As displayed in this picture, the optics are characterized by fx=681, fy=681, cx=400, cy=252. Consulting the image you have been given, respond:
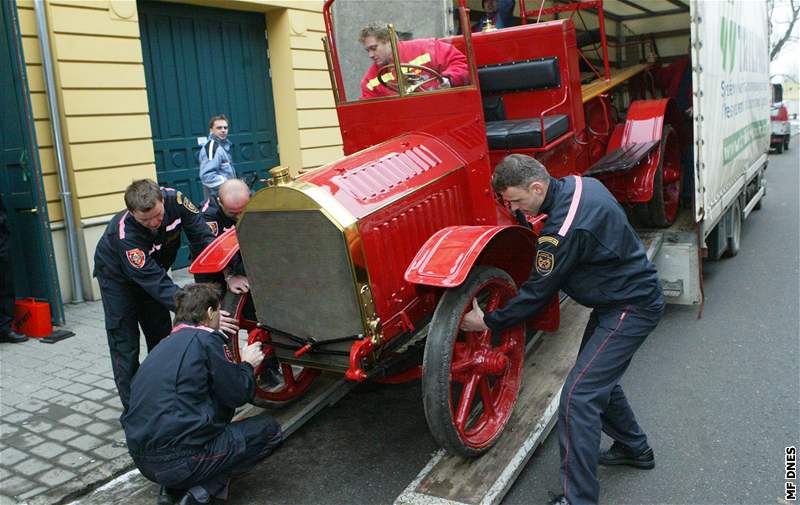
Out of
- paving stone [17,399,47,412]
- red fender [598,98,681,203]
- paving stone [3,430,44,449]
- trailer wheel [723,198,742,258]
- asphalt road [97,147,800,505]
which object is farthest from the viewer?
trailer wheel [723,198,742,258]

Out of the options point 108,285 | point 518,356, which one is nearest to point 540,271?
point 518,356

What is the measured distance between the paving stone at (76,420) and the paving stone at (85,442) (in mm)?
198

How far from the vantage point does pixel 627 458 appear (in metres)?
3.61

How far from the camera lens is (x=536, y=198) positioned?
129 inches

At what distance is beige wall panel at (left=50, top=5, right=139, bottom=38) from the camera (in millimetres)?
6816

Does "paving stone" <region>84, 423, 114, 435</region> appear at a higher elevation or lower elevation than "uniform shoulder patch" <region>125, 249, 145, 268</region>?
lower

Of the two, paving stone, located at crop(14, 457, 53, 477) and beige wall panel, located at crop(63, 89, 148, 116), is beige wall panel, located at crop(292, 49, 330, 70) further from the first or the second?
paving stone, located at crop(14, 457, 53, 477)

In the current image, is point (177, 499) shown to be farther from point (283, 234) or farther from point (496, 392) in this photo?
point (496, 392)

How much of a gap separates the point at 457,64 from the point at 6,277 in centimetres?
446

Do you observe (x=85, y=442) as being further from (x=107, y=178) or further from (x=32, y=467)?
(x=107, y=178)

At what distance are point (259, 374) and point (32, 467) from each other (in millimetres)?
1378

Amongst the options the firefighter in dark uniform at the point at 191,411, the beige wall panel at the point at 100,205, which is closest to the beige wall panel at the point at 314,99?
the beige wall panel at the point at 100,205

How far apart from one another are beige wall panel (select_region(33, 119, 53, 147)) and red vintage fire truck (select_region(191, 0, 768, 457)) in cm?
366

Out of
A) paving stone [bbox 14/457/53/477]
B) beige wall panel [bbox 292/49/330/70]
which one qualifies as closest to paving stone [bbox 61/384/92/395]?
paving stone [bbox 14/457/53/477]
